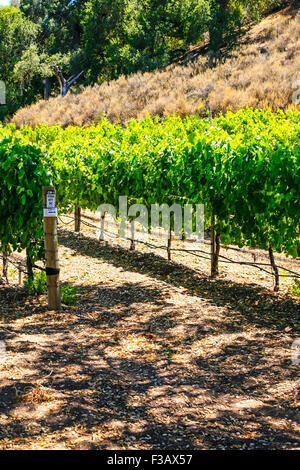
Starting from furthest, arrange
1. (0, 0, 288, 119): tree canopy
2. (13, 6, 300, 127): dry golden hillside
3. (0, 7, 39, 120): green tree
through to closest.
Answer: (0, 7, 39, 120): green tree, (0, 0, 288, 119): tree canopy, (13, 6, 300, 127): dry golden hillside

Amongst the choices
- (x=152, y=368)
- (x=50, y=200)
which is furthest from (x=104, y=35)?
(x=152, y=368)

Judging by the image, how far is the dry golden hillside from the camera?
21.1m

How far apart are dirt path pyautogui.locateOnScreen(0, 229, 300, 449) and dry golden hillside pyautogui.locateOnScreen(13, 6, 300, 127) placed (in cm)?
1383

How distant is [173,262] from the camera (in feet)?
29.3

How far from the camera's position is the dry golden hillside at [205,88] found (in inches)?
832

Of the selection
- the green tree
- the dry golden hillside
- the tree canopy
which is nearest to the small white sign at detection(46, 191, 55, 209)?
the dry golden hillside

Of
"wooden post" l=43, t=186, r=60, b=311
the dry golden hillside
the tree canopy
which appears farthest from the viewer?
the tree canopy

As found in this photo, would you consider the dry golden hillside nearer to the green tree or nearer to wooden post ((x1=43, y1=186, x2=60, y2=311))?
the green tree

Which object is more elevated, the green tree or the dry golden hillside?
the green tree

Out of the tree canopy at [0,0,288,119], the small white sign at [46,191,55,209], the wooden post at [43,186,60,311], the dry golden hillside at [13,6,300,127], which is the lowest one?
the wooden post at [43,186,60,311]

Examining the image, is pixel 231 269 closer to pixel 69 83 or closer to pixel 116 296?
pixel 116 296

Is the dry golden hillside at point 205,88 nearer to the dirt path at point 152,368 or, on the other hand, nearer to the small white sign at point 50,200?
the dirt path at point 152,368

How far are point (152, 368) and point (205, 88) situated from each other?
831 inches

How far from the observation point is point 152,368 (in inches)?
181
